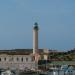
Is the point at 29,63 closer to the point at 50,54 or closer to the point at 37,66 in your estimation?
the point at 37,66

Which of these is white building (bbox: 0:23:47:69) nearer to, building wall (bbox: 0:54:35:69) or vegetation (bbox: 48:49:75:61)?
building wall (bbox: 0:54:35:69)

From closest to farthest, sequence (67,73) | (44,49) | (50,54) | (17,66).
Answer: (67,73), (17,66), (50,54), (44,49)

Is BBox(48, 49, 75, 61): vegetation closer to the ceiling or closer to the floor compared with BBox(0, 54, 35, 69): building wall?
closer to the ceiling

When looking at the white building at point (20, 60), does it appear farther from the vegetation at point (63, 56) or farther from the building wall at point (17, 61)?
the vegetation at point (63, 56)

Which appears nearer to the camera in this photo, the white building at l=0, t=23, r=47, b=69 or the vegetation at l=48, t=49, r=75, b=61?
the white building at l=0, t=23, r=47, b=69

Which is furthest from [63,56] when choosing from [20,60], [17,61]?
[17,61]

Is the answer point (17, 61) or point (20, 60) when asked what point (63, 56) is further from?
point (17, 61)

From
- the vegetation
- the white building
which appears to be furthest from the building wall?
the vegetation

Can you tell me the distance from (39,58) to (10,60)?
419 cm

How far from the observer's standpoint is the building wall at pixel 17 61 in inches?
2372

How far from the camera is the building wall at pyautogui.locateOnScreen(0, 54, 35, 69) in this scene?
198 feet

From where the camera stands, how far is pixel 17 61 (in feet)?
201

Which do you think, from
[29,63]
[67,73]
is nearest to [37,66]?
[29,63]

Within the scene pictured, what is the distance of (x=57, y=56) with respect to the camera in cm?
6794
